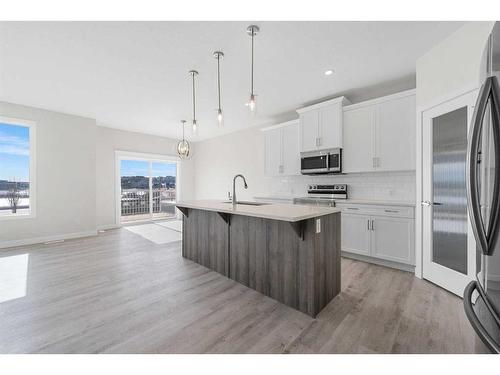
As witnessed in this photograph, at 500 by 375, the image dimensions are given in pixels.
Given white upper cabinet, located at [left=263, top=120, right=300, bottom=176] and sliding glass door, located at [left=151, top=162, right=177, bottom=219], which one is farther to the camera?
sliding glass door, located at [left=151, top=162, right=177, bottom=219]

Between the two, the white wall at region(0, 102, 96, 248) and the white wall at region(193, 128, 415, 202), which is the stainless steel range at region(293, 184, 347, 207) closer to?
the white wall at region(193, 128, 415, 202)

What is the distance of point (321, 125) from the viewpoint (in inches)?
153

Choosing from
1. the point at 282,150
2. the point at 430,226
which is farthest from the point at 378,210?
the point at 282,150

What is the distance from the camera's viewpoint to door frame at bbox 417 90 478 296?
7.17 ft

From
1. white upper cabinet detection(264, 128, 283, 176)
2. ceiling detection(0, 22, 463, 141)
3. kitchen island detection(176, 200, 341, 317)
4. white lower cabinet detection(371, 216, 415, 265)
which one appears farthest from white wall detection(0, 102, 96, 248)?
white lower cabinet detection(371, 216, 415, 265)

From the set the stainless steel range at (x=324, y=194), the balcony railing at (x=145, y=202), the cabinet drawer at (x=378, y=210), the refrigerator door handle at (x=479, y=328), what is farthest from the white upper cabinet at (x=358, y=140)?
the balcony railing at (x=145, y=202)

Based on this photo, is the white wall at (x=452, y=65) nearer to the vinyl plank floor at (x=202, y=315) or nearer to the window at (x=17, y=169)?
the vinyl plank floor at (x=202, y=315)

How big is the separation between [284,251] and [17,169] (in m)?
5.44

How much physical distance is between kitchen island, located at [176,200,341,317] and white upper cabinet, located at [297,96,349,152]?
1.89 meters

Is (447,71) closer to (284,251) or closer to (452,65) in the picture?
(452,65)

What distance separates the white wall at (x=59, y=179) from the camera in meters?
4.22

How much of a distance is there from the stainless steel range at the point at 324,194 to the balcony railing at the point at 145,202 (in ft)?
14.6
